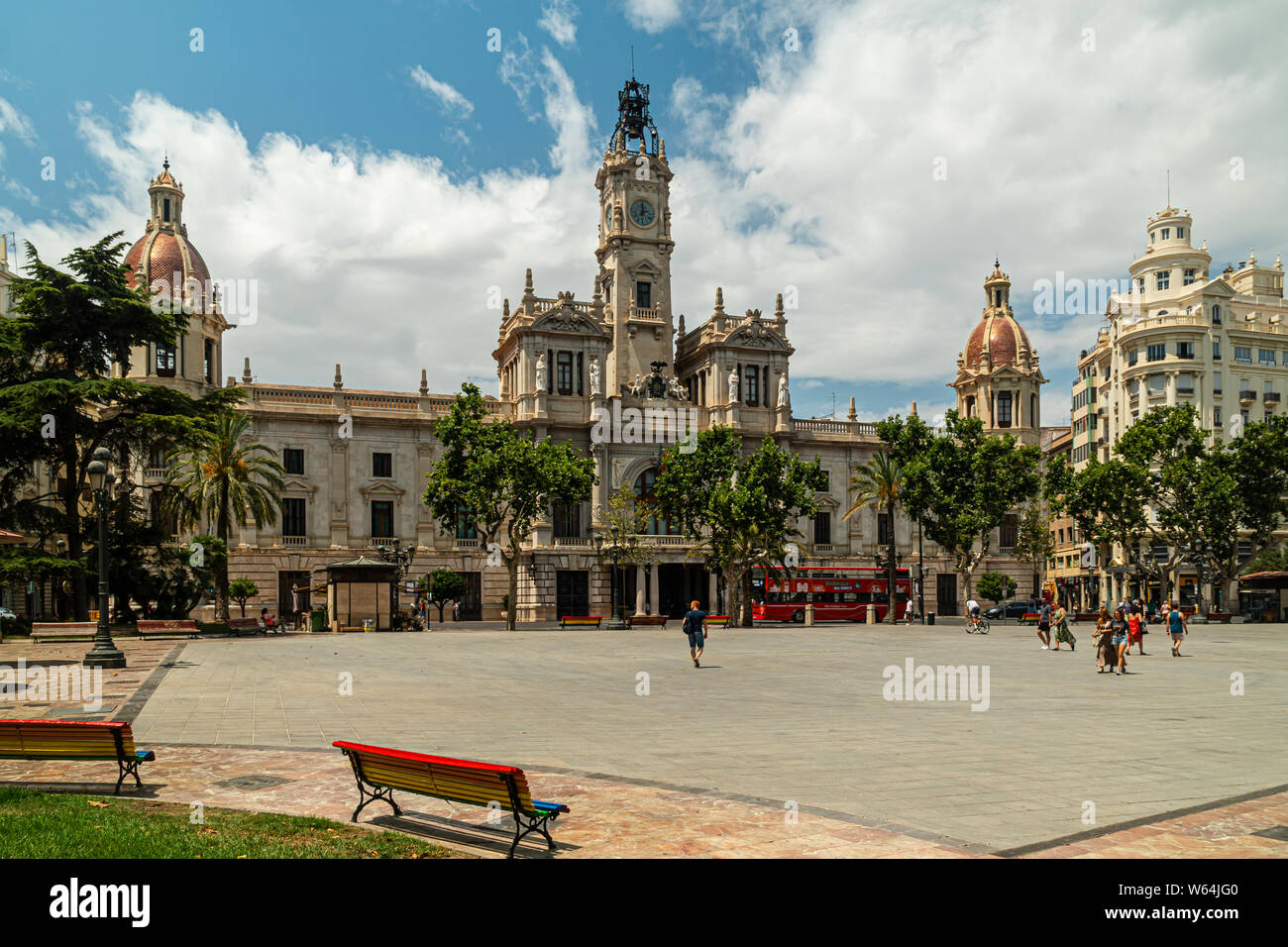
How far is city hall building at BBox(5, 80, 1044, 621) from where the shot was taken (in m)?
61.2

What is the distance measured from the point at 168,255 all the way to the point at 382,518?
67.4 feet

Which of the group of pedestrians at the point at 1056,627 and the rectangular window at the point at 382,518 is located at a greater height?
the rectangular window at the point at 382,518

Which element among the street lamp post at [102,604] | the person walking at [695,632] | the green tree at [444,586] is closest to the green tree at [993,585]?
the green tree at [444,586]

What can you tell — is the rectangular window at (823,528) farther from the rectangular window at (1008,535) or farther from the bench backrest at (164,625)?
the bench backrest at (164,625)

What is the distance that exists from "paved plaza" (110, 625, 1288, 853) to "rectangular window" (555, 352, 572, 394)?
3755cm

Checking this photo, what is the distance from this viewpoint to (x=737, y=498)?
51.2 metres

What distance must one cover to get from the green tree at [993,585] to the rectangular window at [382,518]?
41.4 m

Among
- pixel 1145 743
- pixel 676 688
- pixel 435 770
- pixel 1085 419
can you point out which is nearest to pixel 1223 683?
pixel 1145 743

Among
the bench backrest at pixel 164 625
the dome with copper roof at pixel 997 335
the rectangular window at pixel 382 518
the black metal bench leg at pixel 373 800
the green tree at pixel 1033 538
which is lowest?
the bench backrest at pixel 164 625

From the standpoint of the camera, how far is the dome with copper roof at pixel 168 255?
6034cm

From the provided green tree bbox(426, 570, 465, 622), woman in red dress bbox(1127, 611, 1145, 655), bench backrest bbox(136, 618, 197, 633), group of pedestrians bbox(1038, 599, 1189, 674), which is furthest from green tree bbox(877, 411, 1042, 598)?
bench backrest bbox(136, 618, 197, 633)

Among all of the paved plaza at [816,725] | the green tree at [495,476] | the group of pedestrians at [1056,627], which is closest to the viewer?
the paved plaza at [816,725]
